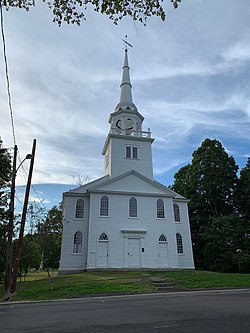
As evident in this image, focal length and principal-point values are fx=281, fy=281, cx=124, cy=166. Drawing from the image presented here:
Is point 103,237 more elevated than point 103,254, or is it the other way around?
point 103,237

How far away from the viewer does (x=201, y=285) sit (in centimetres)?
1555

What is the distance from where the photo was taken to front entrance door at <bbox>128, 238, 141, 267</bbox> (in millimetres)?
24812

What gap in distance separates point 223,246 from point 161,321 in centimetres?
2635

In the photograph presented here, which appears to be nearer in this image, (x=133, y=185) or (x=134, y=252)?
(x=134, y=252)

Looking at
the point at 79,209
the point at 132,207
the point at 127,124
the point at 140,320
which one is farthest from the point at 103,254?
the point at 140,320

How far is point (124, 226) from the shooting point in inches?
1014

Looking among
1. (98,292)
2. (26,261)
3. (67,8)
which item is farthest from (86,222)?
(67,8)

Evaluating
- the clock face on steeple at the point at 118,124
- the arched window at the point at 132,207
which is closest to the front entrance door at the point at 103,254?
the arched window at the point at 132,207

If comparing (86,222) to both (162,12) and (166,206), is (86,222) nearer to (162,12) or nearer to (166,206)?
(166,206)

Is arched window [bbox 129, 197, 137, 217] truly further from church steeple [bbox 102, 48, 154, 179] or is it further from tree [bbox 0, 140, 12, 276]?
tree [bbox 0, 140, 12, 276]

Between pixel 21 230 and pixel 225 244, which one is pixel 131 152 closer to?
pixel 225 244

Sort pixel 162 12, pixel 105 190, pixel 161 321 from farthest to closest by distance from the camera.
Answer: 1. pixel 105 190
2. pixel 161 321
3. pixel 162 12

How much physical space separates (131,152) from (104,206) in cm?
754

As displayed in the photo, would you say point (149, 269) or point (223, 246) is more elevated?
point (223, 246)
